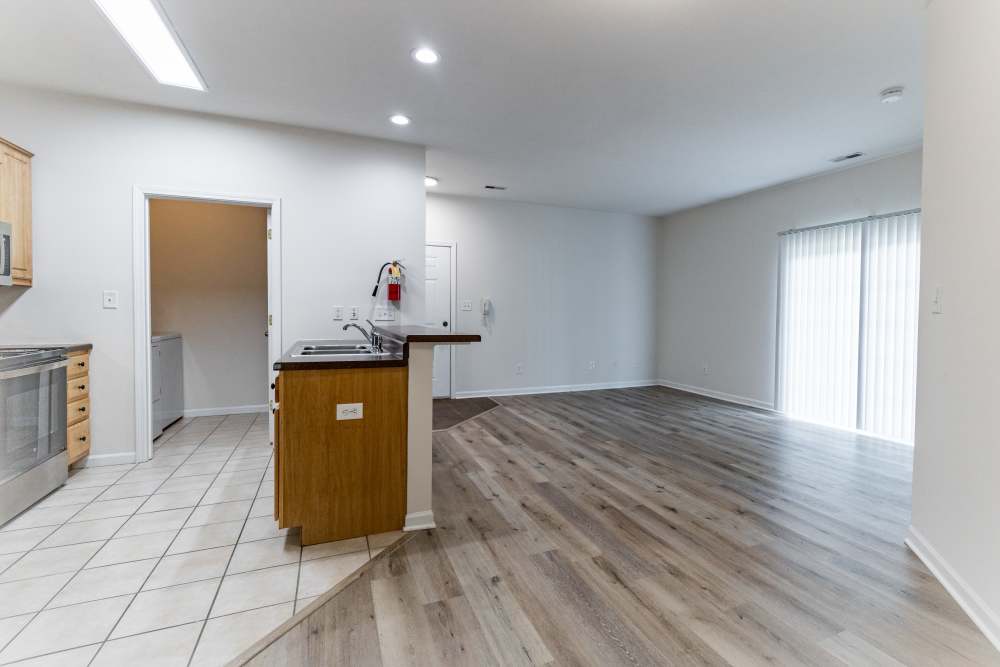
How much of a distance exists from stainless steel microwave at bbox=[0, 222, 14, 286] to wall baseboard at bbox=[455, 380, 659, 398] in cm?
418

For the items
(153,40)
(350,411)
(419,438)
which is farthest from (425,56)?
(419,438)

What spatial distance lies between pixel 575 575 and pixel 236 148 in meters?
3.84

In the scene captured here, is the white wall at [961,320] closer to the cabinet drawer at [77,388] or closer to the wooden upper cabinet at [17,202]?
the cabinet drawer at [77,388]

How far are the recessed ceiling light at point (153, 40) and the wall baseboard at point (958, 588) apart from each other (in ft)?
14.6

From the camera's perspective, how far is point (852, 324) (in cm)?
449

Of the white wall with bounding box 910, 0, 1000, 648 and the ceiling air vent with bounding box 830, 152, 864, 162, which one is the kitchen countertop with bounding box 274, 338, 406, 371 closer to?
the white wall with bounding box 910, 0, 1000, 648

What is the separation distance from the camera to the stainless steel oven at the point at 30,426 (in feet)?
7.61

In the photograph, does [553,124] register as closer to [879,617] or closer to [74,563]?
[879,617]

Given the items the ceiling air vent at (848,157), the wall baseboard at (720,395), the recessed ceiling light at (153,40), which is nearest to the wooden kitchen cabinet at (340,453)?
the recessed ceiling light at (153,40)

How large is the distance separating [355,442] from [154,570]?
975mm

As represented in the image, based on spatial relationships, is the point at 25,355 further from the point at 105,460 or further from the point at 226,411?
the point at 226,411

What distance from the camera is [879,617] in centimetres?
168

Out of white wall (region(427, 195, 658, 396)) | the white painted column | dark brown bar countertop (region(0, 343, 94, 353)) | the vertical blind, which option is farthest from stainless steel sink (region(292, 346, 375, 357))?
the vertical blind

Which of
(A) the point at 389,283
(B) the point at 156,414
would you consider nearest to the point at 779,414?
(A) the point at 389,283
